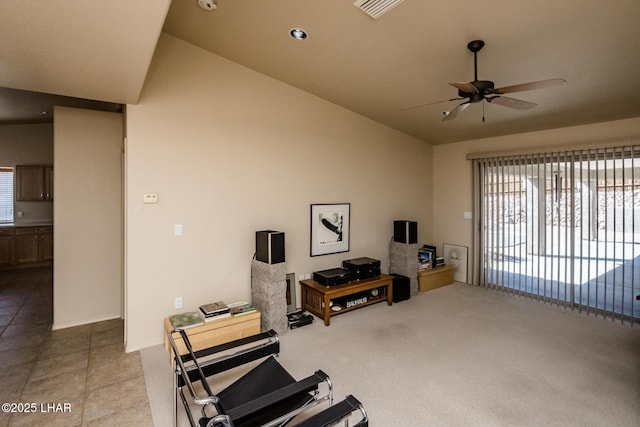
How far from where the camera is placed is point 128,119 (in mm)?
3133

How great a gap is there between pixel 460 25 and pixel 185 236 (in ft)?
11.0

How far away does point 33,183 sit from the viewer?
6727 millimetres

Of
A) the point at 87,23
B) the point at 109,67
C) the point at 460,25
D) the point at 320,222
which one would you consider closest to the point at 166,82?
the point at 109,67

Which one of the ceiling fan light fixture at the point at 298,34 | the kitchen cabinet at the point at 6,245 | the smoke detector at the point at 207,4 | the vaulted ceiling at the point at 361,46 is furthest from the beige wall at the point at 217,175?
the kitchen cabinet at the point at 6,245

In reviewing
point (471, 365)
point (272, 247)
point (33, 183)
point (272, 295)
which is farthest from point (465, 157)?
point (33, 183)

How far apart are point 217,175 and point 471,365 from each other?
3.31 m

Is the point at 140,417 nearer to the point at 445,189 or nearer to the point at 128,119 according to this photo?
the point at 128,119

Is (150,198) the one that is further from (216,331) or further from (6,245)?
(6,245)

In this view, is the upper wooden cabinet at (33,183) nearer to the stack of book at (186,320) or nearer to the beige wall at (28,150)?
the beige wall at (28,150)

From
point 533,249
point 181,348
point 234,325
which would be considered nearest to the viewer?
point 181,348

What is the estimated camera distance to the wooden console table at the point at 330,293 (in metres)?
3.88

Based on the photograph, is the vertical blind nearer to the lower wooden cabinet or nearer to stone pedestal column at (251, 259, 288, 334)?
stone pedestal column at (251, 259, 288, 334)

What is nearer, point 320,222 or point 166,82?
point 166,82

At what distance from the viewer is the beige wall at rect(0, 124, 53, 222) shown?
6512 millimetres
